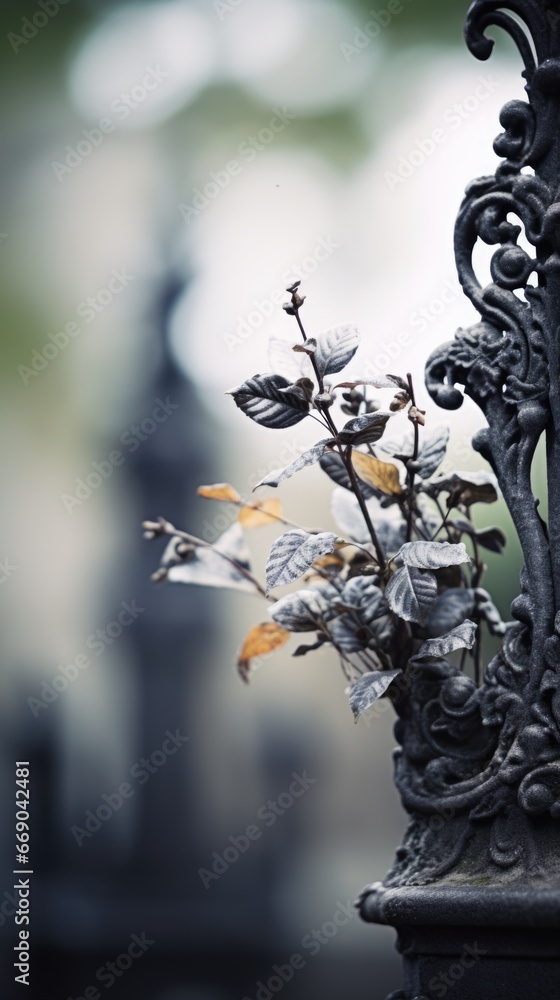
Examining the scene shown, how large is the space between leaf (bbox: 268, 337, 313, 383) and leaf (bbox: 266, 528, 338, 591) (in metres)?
0.17

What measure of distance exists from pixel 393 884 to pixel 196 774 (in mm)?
1810

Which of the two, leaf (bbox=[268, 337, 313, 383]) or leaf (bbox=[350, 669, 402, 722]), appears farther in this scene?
leaf (bbox=[268, 337, 313, 383])

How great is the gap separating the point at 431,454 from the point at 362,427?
116 millimetres

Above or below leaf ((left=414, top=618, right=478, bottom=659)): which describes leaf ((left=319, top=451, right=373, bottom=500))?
above

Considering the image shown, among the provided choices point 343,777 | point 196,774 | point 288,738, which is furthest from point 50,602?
point 343,777

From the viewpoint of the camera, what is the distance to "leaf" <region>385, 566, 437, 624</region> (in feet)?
2.70

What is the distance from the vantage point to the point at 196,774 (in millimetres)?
2600

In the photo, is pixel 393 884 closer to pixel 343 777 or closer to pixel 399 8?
pixel 343 777
